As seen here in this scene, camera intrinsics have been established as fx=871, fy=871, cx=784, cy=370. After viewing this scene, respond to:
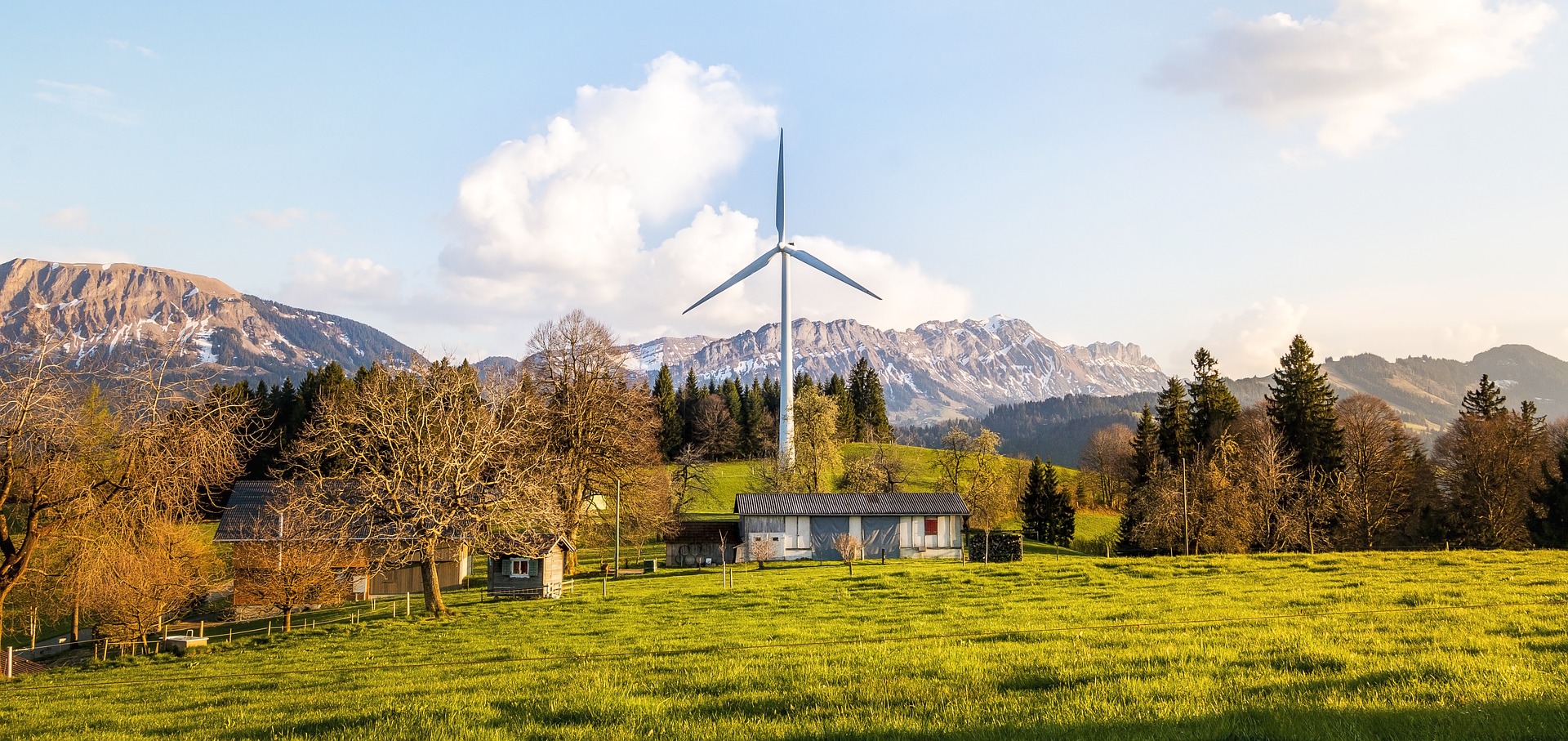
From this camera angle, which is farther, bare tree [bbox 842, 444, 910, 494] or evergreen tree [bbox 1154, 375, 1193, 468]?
bare tree [bbox 842, 444, 910, 494]

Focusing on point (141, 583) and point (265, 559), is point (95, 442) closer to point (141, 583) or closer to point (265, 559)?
point (141, 583)

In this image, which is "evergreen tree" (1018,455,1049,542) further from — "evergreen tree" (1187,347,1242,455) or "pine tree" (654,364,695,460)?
"pine tree" (654,364,695,460)

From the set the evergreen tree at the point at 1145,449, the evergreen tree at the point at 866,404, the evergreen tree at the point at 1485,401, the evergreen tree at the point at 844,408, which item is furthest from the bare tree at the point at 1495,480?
the evergreen tree at the point at 866,404

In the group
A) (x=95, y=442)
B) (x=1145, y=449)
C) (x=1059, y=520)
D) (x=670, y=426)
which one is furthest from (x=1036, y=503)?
(x=95, y=442)

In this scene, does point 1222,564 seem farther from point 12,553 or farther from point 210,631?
point 210,631

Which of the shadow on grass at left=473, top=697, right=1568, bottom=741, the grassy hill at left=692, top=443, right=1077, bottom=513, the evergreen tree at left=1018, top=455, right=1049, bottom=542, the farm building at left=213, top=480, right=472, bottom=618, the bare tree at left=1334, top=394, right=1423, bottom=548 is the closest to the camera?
the shadow on grass at left=473, top=697, right=1568, bottom=741

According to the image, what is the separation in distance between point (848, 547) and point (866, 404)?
306 feet

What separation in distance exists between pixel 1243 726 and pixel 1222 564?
3272cm

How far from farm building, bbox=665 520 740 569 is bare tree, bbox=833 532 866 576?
27.7ft

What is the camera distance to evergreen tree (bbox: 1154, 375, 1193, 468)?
255 feet

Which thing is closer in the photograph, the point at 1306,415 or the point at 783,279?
the point at 1306,415

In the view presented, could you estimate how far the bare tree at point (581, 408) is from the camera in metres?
53.8

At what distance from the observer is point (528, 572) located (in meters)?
50.5

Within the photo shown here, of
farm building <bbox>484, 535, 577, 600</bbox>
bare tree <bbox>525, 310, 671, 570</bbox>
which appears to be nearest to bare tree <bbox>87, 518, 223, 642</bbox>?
farm building <bbox>484, 535, 577, 600</bbox>
